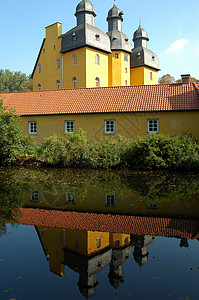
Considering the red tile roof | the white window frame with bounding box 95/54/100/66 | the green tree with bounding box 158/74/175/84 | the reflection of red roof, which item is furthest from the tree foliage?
the reflection of red roof

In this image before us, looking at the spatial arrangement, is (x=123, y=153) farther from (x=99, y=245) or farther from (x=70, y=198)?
(x=99, y=245)

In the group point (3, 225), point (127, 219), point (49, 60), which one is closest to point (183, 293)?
point (127, 219)

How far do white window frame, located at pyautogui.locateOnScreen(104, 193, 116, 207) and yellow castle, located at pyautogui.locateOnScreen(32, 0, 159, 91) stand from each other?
29295 mm

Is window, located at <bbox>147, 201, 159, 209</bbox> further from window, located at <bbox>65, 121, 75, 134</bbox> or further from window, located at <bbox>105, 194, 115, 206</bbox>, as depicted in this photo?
window, located at <bbox>65, 121, 75, 134</bbox>

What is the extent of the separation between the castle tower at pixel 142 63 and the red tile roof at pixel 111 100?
24.9 meters

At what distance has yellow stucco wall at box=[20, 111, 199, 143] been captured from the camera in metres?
21.1

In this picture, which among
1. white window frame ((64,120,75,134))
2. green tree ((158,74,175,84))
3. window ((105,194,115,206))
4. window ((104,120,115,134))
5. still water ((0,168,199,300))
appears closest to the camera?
still water ((0,168,199,300))

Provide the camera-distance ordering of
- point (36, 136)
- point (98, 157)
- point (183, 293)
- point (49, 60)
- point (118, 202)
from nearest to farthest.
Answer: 1. point (183, 293)
2. point (118, 202)
3. point (98, 157)
4. point (36, 136)
5. point (49, 60)

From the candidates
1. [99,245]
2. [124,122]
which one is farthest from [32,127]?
[99,245]

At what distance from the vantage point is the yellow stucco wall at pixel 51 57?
41375 millimetres

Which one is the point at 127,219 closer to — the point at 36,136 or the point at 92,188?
the point at 92,188

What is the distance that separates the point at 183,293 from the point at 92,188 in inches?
308

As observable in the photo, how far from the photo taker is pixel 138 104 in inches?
874

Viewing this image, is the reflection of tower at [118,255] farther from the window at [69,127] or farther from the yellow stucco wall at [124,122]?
the window at [69,127]
